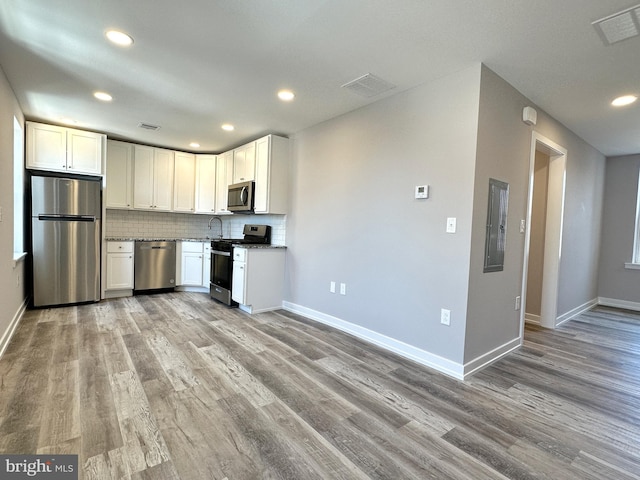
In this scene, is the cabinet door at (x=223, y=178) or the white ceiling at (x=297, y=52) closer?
the white ceiling at (x=297, y=52)

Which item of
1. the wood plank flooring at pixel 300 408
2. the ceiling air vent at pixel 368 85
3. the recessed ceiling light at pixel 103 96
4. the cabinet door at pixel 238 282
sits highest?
the ceiling air vent at pixel 368 85

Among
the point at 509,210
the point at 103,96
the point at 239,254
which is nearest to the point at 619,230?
the point at 509,210

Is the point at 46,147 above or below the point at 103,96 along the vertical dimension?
below

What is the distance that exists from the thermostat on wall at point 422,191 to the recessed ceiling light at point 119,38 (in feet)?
8.33

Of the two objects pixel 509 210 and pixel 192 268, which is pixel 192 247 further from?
pixel 509 210

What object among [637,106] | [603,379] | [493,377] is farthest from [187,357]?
[637,106]

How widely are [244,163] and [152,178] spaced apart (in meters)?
1.70

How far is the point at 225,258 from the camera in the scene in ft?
15.1

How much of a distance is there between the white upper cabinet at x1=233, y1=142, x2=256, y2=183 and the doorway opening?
12.1 feet

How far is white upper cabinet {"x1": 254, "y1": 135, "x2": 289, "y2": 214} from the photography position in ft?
14.4

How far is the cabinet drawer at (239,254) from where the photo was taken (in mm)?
4207

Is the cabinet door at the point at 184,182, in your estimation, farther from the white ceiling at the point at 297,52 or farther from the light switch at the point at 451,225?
the light switch at the point at 451,225

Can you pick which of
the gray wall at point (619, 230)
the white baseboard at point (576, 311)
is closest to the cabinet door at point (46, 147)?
the white baseboard at point (576, 311)

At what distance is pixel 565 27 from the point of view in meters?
1.99
